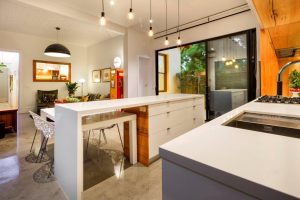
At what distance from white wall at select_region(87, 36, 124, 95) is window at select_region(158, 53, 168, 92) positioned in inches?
62.7

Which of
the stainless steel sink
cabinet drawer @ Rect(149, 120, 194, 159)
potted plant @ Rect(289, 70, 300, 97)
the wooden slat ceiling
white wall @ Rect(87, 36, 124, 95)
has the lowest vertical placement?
cabinet drawer @ Rect(149, 120, 194, 159)

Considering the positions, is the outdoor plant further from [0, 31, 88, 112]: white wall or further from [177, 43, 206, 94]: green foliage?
[0, 31, 88, 112]: white wall

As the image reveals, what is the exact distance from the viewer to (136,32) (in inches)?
231

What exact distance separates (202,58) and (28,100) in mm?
7062

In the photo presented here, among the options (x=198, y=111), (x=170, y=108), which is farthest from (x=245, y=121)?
(x=198, y=111)

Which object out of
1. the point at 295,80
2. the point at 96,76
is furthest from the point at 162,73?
the point at 295,80

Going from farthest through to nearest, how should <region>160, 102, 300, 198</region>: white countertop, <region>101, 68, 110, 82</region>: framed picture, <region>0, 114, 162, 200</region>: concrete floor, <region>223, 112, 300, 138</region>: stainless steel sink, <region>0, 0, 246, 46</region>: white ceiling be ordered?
<region>101, 68, 110, 82</region>: framed picture, <region>0, 0, 246, 46</region>: white ceiling, <region>0, 114, 162, 200</region>: concrete floor, <region>223, 112, 300, 138</region>: stainless steel sink, <region>160, 102, 300, 198</region>: white countertop

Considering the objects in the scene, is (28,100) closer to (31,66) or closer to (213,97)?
(31,66)

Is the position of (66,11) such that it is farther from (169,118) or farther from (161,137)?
(161,137)

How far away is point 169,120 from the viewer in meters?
2.77

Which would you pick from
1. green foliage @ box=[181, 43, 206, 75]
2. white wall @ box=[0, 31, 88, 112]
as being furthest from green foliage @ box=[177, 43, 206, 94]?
white wall @ box=[0, 31, 88, 112]

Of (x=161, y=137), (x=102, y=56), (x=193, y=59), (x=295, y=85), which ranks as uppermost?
(x=102, y=56)

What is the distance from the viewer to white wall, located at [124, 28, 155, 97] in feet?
18.4

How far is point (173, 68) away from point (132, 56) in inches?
90.5
